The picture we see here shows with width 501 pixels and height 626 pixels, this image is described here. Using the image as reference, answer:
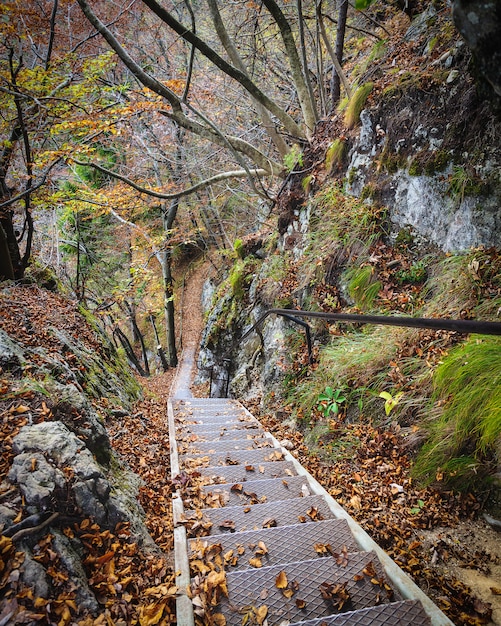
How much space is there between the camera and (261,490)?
3238 millimetres

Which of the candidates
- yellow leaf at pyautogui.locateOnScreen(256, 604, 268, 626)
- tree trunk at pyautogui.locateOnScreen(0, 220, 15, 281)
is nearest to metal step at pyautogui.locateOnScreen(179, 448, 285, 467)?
yellow leaf at pyautogui.locateOnScreen(256, 604, 268, 626)

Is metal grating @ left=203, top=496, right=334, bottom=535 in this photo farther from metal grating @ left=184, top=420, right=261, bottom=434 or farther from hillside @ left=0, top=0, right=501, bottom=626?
metal grating @ left=184, top=420, right=261, bottom=434

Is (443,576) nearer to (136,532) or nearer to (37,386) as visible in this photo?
(136,532)

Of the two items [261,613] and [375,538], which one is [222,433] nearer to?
[375,538]

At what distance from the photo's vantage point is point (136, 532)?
8.73 feet

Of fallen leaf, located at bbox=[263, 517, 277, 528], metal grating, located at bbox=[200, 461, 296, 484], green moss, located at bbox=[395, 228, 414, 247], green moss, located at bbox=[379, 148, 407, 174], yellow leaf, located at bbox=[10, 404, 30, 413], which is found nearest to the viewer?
fallen leaf, located at bbox=[263, 517, 277, 528]

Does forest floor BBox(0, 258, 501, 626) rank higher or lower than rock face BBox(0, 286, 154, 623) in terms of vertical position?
lower

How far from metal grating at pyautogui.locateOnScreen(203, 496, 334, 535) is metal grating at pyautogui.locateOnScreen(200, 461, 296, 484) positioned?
0.58 meters

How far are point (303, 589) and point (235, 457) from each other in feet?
6.55

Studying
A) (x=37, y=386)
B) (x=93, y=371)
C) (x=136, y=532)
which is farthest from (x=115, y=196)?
(x=136, y=532)

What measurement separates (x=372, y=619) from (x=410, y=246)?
161 inches

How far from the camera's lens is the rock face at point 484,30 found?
1.29 metres

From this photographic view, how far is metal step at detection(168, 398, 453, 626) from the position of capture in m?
1.88

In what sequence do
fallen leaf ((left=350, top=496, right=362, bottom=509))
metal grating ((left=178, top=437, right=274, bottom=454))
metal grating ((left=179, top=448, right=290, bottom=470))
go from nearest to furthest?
fallen leaf ((left=350, top=496, right=362, bottom=509))
metal grating ((left=179, top=448, right=290, bottom=470))
metal grating ((left=178, top=437, right=274, bottom=454))
